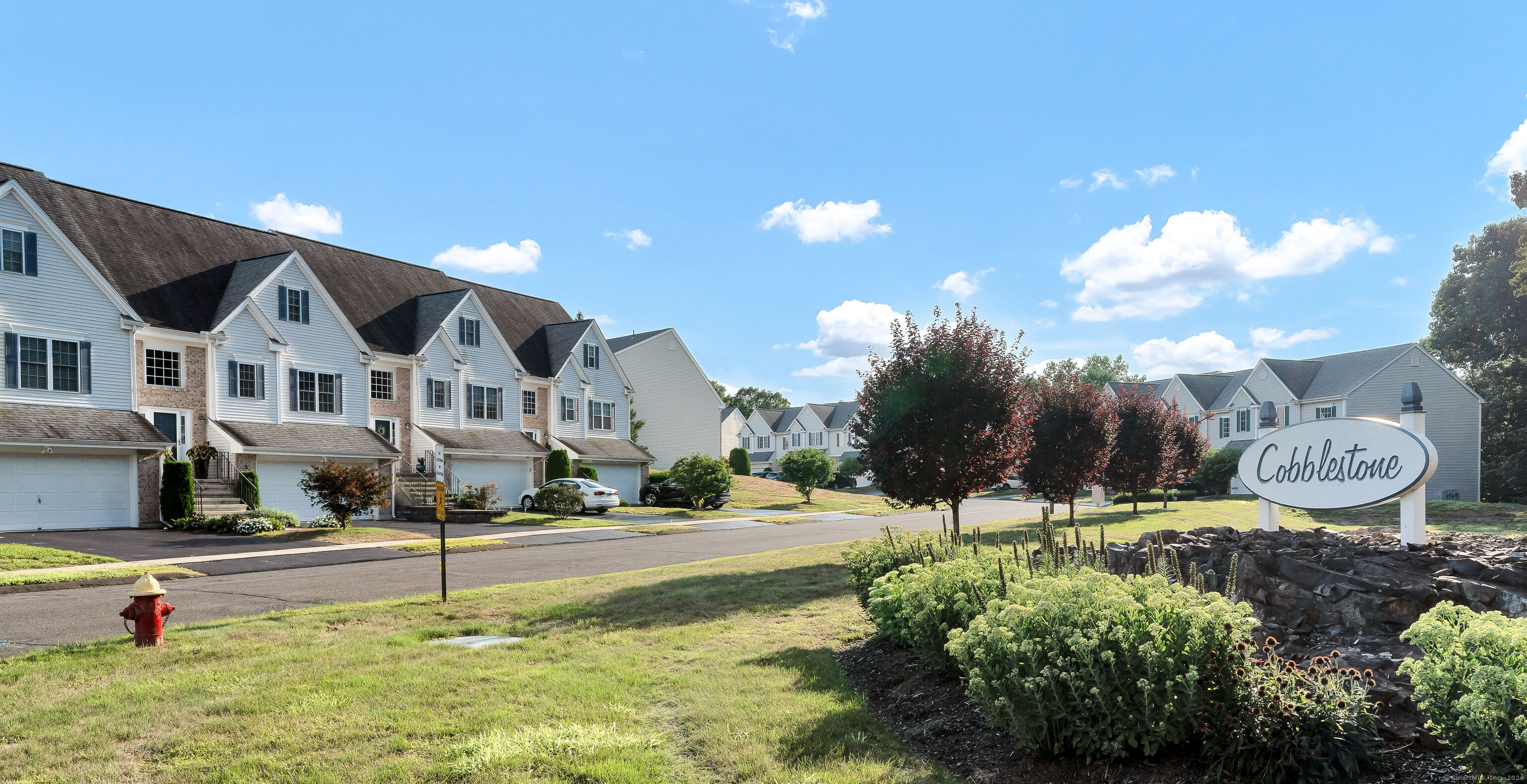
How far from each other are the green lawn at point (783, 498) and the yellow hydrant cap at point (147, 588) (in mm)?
35124

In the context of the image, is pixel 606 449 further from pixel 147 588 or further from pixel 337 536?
pixel 147 588

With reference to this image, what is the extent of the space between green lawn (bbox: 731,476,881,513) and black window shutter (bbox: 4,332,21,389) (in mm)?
28835

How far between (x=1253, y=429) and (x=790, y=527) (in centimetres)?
3830

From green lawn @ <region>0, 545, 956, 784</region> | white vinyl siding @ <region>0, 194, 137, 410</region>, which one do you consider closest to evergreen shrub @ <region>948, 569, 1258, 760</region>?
green lawn @ <region>0, 545, 956, 784</region>

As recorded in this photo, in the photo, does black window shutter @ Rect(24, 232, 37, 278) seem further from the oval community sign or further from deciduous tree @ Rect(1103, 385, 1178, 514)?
deciduous tree @ Rect(1103, 385, 1178, 514)

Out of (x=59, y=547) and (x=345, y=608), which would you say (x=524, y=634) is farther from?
(x=59, y=547)

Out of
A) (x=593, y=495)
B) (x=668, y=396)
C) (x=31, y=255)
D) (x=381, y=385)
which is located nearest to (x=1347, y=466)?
(x=593, y=495)

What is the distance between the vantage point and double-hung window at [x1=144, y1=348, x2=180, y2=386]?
95.4ft

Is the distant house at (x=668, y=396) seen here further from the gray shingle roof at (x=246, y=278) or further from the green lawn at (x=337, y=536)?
the green lawn at (x=337, y=536)

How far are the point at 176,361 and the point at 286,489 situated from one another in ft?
18.5

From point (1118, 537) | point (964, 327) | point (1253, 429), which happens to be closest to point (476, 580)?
point (964, 327)

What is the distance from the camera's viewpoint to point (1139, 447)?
105 ft

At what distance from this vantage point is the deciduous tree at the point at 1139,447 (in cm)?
3184

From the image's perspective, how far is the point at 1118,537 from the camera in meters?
19.1
